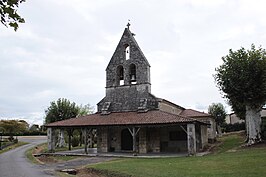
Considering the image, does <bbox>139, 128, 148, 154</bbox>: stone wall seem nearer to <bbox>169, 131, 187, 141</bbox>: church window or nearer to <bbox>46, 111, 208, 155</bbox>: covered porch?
<bbox>46, 111, 208, 155</bbox>: covered porch

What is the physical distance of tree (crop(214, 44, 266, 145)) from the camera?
891 inches

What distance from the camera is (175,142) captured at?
2566 cm

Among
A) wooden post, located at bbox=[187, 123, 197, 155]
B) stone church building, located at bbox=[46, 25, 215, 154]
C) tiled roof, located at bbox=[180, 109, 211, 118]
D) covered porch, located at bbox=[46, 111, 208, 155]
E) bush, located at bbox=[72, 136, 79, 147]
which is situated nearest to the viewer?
wooden post, located at bbox=[187, 123, 197, 155]

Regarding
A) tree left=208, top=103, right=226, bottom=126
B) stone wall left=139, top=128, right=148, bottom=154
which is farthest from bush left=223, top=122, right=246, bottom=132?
stone wall left=139, top=128, right=148, bottom=154

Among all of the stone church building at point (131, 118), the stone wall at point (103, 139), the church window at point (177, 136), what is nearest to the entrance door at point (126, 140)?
the stone church building at point (131, 118)

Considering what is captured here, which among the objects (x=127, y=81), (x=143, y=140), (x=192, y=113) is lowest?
(x=143, y=140)

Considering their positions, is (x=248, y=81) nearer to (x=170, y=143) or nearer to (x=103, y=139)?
(x=170, y=143)

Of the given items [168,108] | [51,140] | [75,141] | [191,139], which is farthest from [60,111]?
[191,139]

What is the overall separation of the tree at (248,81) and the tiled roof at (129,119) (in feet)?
15.5

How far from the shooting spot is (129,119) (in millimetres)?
24688

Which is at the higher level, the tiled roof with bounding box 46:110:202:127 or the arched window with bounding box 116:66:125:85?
the arched window with bounding box 116:66:125:85

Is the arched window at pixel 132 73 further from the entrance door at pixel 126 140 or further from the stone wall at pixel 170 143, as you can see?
the stone wall at pixel 170 143

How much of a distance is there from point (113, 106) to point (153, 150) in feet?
20.9

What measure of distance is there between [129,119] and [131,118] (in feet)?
0.95
